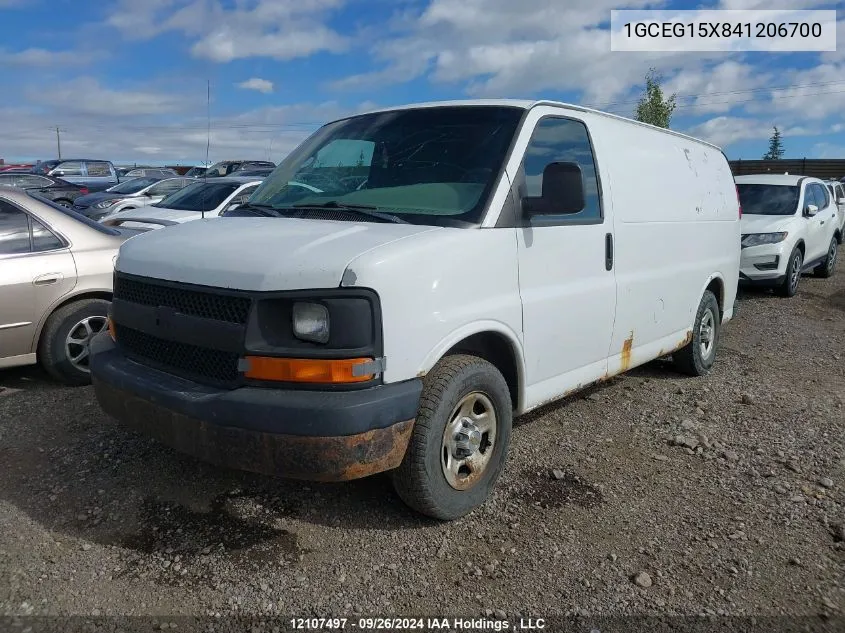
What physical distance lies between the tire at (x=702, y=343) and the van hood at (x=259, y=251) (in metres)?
3.47

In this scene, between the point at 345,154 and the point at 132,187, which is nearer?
the point at 345,154

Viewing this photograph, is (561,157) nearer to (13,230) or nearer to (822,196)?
(13,230)

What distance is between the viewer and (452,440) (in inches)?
131

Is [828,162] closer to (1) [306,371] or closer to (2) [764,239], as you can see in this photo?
(2) [764,239]

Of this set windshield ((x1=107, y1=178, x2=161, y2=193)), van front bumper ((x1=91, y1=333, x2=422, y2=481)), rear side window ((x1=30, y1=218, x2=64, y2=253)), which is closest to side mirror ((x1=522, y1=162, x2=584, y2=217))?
van front bumper ((x1=91, y1=333, x2=422, y2=481))

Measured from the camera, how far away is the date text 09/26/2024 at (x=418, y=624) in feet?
8.87

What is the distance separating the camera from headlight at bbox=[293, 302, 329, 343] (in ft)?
9.38

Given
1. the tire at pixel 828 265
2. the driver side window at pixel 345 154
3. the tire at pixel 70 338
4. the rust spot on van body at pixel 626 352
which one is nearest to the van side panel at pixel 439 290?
the driver side window at pixel 345 154

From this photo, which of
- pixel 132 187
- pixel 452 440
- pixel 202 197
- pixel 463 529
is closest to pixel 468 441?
pixel 452 440

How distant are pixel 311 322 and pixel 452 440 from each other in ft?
3.07

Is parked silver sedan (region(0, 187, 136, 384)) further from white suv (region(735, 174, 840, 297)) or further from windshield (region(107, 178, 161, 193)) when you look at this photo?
windshield (region(107, 178, 161, 193))

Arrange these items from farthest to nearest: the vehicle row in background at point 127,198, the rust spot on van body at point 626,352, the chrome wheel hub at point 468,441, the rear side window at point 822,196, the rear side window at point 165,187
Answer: the rear side window at point 165,187
the vehicle row in background at point 127,198
the rear side window at point 822,196
the rust spot on van body at point 626,352
the chrome wheel hub at point 468,441

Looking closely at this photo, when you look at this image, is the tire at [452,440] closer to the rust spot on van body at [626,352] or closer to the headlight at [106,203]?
the rust spot on van body at [626,352]

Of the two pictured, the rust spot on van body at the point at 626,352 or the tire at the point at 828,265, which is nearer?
the rust spot on van body at the point at 626,352
